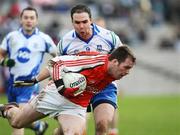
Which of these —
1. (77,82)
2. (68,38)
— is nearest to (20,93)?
(68,38)

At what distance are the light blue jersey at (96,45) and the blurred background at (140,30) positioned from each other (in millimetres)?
14922

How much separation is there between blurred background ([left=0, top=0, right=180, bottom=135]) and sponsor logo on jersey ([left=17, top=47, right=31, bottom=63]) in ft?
43.1

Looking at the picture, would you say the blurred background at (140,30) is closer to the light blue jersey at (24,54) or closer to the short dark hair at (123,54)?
the light blue jersey at (24,54)

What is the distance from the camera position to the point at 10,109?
10953 mm

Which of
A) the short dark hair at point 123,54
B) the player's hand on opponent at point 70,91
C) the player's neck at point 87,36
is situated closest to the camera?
the short dark hair at point 123,54

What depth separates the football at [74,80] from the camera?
9.80 meters

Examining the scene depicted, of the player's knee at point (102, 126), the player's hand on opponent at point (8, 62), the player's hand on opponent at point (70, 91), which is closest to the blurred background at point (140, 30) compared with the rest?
the player's hand on opponent at point (8, 62)

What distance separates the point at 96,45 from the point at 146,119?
8.32 metres

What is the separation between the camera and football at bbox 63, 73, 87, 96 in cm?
980

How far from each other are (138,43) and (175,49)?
1741 millimetres

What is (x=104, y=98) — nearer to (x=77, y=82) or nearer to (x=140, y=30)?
(x=77, y=82)

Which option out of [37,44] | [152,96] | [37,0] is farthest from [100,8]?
[37,44]

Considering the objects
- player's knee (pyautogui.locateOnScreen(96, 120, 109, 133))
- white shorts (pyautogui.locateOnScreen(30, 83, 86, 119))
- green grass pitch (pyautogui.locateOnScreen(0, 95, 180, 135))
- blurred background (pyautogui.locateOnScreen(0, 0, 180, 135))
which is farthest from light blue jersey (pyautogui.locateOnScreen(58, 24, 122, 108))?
blurred background (pyautogui.locateOnScreen(0, 0, 180, 135))

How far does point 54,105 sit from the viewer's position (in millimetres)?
10164
